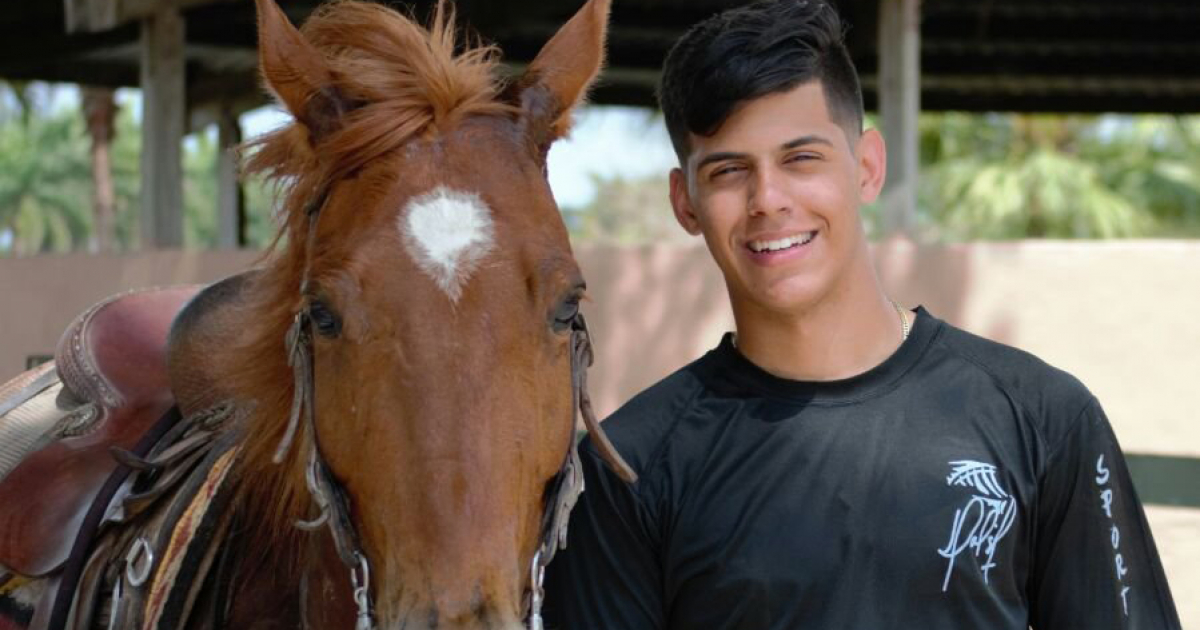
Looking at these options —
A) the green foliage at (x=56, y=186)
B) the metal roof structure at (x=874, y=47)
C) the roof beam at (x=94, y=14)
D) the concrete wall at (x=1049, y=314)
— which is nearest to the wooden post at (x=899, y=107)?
the metal roof structure at (x=874, y=47)

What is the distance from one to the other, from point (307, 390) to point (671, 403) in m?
0.56

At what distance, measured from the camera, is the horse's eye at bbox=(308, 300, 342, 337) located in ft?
6.42

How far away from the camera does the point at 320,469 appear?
78.0 inches

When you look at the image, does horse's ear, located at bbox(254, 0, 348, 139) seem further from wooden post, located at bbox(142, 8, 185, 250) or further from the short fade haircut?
wooden post, located at bbox(142, 8, 185, 250)

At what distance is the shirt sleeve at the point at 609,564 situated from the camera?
2.02 m

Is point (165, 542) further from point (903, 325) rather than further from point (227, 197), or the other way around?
point (227, 197)

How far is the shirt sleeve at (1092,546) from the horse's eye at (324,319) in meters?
1.05

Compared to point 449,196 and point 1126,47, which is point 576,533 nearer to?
point 449,196

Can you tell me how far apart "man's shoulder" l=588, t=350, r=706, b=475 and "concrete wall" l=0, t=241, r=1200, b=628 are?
11.6 ft

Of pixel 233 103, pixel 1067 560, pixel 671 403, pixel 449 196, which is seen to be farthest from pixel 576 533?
pixel 233 103

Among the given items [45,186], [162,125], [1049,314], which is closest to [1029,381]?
[1049,314]

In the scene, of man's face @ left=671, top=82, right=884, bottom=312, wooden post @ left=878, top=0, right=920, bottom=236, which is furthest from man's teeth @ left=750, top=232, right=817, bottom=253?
wooden post @ left=878, top=0, right=920, bottom=236

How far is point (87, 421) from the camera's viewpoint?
2984 mm
